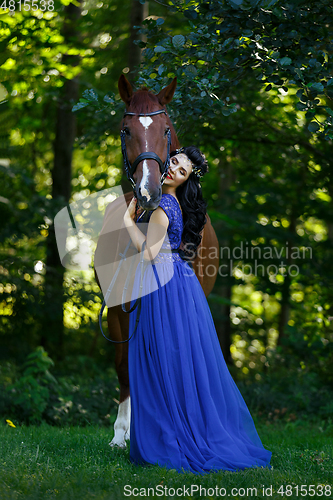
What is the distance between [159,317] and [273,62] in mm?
2316

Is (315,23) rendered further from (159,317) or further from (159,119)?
(159,317)

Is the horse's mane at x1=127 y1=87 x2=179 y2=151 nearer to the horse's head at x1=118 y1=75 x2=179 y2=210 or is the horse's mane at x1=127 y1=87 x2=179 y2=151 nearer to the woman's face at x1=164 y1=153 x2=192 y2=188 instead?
the horse's head at x1=118 y1=75 x2=179 y2=210

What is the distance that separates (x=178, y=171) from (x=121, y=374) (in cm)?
191

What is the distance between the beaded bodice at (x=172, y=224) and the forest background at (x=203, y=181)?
1046mm

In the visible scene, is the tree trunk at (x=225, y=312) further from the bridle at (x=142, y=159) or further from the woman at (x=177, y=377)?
the bridle at (x=142, y=159)

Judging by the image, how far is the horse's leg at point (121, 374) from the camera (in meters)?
3.94

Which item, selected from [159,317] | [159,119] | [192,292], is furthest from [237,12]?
[159,317]

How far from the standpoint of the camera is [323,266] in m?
7.98

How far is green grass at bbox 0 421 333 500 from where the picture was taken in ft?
8.49

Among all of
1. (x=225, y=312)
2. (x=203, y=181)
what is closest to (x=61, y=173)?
(x=203, y=181)

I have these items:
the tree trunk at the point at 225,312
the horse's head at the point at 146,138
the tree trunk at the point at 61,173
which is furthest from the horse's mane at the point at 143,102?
the tree trunk at the point at 225,312

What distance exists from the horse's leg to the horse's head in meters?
1.36

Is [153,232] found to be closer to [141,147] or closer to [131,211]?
[131,211]

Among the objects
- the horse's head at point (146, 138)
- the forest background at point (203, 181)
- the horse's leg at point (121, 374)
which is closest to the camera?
the horse's head at point (146, 138)
